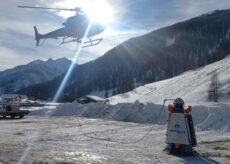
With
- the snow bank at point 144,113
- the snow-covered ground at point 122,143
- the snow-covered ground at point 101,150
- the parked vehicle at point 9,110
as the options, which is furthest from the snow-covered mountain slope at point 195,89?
the snow-covered ground at point 101,150

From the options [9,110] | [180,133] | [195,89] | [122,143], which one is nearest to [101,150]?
[122,143]

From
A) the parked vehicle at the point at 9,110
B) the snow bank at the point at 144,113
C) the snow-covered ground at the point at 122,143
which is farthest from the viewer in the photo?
the parked vehicle at the point at 9,110

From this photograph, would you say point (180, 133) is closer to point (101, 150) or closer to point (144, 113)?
point (101, 150)

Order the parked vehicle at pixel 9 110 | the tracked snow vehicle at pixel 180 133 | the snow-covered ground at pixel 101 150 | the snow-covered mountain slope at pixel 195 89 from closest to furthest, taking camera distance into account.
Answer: the snow-covered ground at pixel 101 150 → the tracked snow vehicle at pixel 180 133 → the parked vehicle at pixel 9 110 → the snow-covered mountain slope at pixel 195 89

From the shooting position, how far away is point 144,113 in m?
34.8

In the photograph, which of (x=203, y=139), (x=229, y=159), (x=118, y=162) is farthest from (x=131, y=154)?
(x=203, y=139)

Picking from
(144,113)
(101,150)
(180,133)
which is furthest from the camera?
(144,113)

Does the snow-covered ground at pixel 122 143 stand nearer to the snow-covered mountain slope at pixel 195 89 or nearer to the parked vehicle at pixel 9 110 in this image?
the parked vehicle at pixel 9 110

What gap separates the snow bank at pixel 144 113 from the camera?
1095 inches

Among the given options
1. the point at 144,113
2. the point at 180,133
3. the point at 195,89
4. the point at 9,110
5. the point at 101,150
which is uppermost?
the point at 195,89

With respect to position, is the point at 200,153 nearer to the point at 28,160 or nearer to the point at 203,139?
the point at 203,139

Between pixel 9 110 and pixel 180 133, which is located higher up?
pixel 9 110

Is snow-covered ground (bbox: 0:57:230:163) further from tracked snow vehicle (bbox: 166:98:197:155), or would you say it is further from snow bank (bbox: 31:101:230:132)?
tracked snow vehicle (bbox: 166:98:197:155)

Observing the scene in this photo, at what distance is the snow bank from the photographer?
27.8 meters
